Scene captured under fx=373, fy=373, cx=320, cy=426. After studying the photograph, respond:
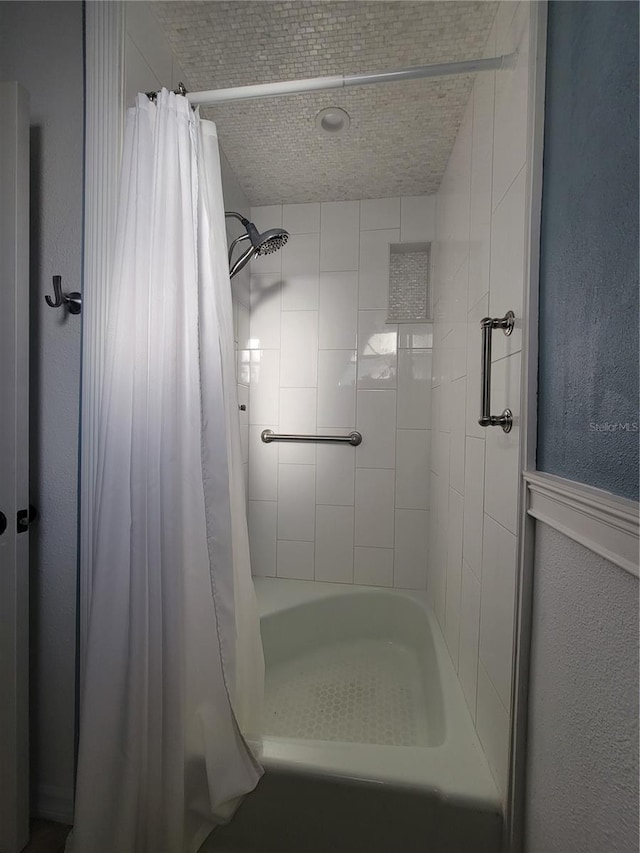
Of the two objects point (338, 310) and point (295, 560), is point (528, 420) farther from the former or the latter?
point (295, 560)

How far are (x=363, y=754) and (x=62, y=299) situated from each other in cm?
136

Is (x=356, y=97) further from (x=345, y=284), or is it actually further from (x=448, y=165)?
(x=345, y=284)

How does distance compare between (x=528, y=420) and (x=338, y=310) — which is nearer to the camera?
(x=528, y=420)

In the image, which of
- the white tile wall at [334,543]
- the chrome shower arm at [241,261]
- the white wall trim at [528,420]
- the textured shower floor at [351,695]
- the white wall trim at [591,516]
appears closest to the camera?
the white wall trim at [591,516]

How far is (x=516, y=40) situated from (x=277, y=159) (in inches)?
38.5

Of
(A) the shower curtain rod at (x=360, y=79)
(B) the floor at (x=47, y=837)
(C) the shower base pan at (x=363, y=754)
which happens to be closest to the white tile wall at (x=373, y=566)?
(C) the shower base pan at (x=363, y=754)

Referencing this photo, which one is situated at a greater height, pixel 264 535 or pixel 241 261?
pixel 241 261

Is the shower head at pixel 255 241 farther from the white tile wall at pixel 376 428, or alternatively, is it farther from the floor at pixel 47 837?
the floor at pixel 47 837

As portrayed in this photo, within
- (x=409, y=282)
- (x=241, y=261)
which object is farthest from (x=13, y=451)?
(x=409, y=282)

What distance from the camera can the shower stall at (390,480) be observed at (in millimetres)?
851

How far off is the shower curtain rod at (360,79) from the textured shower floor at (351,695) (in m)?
1.82

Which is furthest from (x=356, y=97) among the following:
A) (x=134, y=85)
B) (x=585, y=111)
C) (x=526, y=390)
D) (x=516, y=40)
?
(x=526, y=390)

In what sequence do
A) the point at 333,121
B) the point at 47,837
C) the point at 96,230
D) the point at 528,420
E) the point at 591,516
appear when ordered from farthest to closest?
1. the point at 333,121
2. the point at 47,837
3. the point at 96,230
4. the point at 528,420
5. the point at 591,516

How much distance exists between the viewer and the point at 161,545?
32.0 inches
